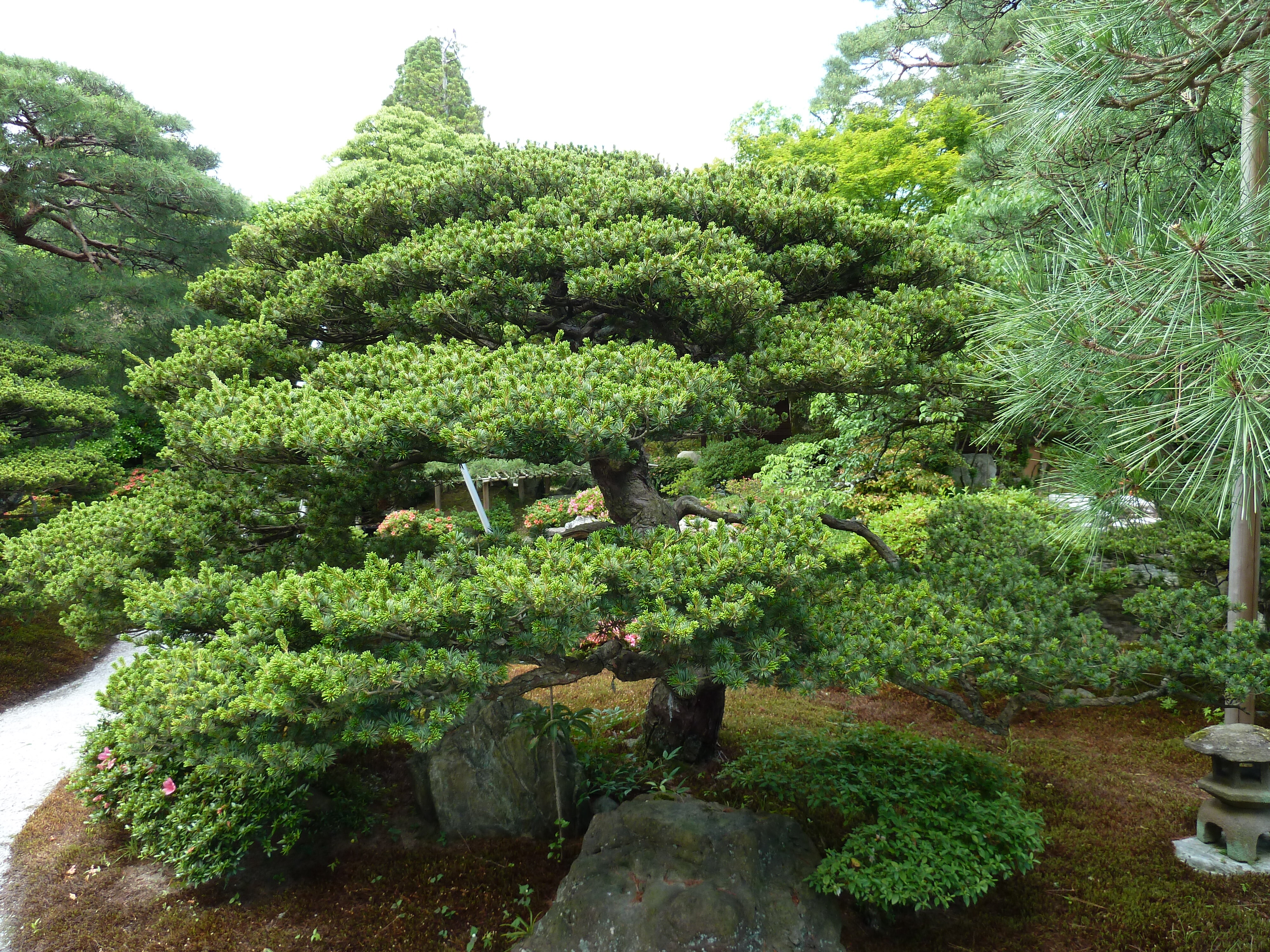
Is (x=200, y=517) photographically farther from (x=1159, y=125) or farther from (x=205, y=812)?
(x=1159, y=125)

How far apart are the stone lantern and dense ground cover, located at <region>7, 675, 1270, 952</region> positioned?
218 mm

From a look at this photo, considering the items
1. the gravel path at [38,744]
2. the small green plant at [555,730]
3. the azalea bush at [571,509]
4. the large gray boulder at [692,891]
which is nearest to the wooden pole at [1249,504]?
the large gray boulder at [692,891]

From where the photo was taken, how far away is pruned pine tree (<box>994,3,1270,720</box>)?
280 cm

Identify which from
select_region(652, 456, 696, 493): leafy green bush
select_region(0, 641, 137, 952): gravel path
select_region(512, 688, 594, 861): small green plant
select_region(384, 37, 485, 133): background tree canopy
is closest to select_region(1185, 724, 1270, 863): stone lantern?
select_region(512, 688, 594, 861): small green plant

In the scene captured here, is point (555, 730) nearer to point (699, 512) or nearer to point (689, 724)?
point (689, 724)

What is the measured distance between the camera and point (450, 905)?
4199 millimetres

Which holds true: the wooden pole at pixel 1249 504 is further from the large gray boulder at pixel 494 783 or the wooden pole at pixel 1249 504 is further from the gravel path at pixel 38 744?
the gravel path at pixel 38 744

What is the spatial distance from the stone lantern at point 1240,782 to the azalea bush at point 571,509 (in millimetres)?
8600

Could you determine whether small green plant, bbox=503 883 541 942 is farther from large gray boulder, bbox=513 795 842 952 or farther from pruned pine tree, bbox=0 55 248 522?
pruned pine tree, bbox=0 55 248 522

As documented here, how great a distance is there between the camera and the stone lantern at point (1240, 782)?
4.05m

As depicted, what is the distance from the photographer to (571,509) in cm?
1344

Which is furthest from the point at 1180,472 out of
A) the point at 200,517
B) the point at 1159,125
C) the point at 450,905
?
the point at 200,517

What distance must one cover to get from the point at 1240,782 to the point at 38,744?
32.2 ft

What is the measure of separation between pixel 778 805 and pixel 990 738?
7.72ft
